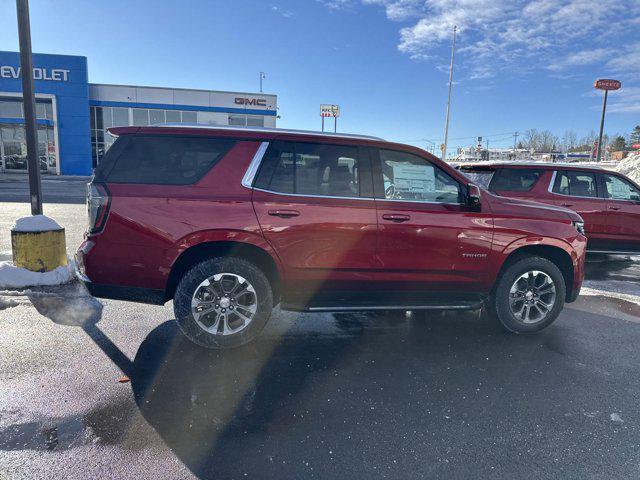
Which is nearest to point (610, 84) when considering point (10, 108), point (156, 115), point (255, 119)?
point (255, 119)

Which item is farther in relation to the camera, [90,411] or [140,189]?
[140,189]

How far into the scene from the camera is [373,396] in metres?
3.34

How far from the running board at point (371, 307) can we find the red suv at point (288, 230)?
14 mm

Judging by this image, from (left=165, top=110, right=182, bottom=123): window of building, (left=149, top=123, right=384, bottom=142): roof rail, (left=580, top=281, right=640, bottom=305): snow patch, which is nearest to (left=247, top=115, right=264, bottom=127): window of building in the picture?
(left=165, top=110, right=182, bottom=123): window of building

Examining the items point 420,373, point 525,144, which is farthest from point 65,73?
point 525,144

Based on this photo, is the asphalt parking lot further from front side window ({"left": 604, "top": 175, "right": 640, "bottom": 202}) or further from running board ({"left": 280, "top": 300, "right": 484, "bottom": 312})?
front side window ({"left": 604, "top": 175, "right": 640, "bottom": 202})

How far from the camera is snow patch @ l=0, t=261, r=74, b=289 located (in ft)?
18.1

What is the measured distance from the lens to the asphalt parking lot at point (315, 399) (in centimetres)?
257

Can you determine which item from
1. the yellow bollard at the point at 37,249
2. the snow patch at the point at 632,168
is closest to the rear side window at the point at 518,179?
the yellow bollard at the point at 37,249

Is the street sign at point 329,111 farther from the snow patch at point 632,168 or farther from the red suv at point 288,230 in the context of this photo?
the red suv at point 288,230

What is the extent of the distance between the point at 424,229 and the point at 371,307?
898 millimetres

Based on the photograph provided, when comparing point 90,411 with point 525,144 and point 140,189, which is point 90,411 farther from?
point 525,144

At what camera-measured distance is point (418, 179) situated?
4.45 metres

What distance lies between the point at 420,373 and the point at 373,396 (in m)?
0.61
